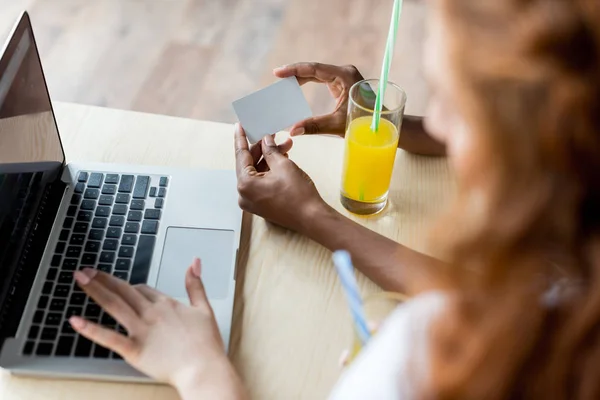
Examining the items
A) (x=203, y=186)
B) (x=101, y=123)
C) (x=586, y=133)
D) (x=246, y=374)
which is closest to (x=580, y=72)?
(x=586, y=133)

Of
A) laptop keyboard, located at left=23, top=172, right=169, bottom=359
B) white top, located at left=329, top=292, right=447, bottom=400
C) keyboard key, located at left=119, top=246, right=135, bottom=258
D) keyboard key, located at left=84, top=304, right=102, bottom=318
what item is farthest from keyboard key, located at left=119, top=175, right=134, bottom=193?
white top, located at left=329, top=292, right=447, bottom=400

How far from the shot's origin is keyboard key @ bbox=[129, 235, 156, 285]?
86 cm

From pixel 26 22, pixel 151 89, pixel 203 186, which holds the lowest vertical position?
pixel 151 89

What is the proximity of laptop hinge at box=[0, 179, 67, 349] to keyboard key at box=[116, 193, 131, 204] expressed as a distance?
77 millimetres

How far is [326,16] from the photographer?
8.13 ft

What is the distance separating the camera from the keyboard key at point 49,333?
2.57ft

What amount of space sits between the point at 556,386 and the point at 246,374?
375 mm

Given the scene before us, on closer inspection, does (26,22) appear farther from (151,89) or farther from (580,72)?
(151,89)

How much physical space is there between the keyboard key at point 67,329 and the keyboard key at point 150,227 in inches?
6.8

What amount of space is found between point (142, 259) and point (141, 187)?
133 mm

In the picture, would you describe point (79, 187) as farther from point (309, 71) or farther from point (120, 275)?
point (309, 71)

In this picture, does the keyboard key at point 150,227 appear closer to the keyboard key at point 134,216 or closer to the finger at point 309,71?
the keyboard key at point 134,216

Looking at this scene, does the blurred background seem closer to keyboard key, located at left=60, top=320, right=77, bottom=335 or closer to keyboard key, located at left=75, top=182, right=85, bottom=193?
keyboard key, located at left=75, top=182, right=85, bottom=193

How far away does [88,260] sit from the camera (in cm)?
88
